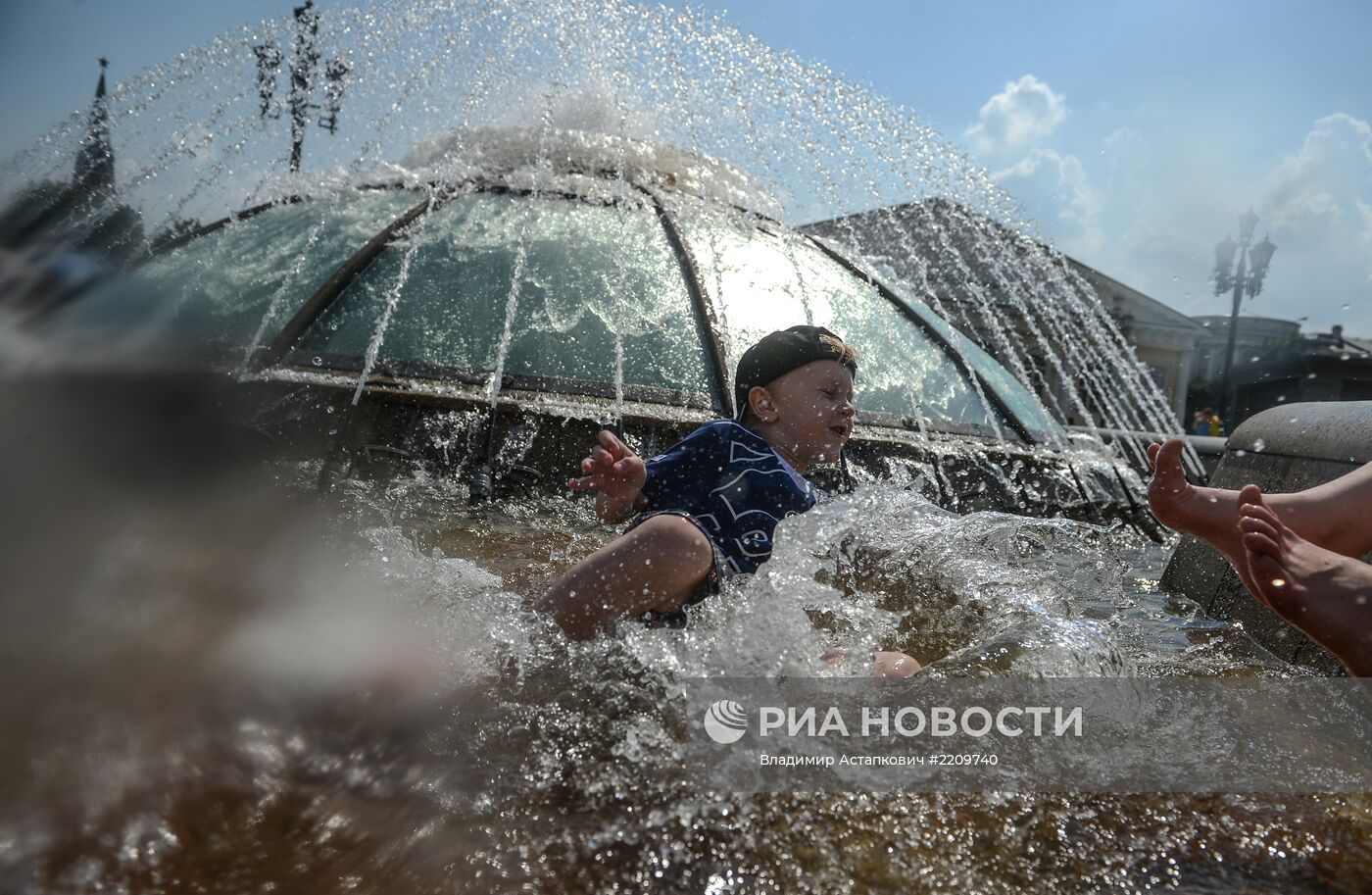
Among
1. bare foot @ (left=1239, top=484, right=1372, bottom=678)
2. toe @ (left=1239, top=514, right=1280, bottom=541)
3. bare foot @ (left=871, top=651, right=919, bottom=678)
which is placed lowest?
bare foot @ (left=871, top=651, right=919, bottom=678)

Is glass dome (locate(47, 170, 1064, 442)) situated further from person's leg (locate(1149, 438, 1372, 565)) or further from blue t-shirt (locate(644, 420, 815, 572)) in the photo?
person's leg (locate(1149, 438, 1372, 565))

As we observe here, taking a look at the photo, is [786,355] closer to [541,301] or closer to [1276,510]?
[1276,510]

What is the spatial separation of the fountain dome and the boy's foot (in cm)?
207

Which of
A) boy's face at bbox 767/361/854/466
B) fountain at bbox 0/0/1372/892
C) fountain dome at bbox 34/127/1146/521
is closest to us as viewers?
fountain at bbox 0/0/1372/892

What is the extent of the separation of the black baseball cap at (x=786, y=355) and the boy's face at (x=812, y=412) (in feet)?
0.08

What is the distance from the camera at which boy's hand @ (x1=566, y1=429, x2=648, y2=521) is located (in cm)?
223

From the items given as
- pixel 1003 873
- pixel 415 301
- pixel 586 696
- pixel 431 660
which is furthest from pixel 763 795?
pixel 415 301

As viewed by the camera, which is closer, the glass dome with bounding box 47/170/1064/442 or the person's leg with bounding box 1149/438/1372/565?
the person's leg with bounding box 1149/438/1372/565

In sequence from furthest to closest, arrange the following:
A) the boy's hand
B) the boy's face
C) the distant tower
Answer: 1. the distant tower
2. the boy's face
3. the boy's hand

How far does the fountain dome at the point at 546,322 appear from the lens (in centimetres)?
379

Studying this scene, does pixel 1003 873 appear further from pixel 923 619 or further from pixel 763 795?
pixel 923 619

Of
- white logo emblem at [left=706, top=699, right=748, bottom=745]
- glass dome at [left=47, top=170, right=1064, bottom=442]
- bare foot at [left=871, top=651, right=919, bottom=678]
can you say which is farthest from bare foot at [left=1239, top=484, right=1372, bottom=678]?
glass dome at [left=47, top=170, right=1064, bottom=442]

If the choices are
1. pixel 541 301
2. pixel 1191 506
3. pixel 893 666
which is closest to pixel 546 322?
pixel 541 301

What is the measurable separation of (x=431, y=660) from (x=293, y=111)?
591 cm
